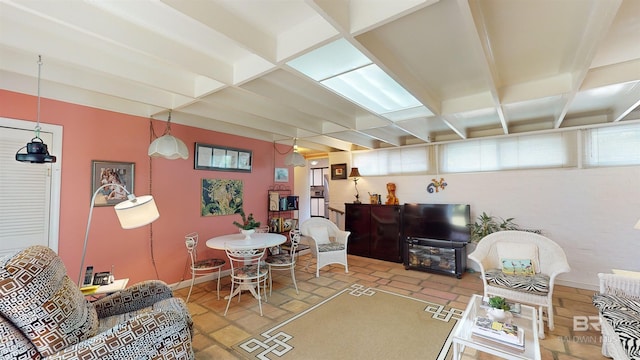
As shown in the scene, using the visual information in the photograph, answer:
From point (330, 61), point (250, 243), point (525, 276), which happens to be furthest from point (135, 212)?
point (525, 276)

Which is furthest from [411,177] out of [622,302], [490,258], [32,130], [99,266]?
[32,130]

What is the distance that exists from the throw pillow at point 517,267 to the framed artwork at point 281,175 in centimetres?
395

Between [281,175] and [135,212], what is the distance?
3492 millimetres

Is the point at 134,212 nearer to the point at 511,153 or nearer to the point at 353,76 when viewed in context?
the point at 353,76

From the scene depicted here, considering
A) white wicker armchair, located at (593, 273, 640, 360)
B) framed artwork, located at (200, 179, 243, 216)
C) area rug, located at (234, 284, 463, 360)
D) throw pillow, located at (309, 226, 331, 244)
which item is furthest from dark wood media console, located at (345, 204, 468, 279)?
framed artwork, located at (200, 179, 243, 216)

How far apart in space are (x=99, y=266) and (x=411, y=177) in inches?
200

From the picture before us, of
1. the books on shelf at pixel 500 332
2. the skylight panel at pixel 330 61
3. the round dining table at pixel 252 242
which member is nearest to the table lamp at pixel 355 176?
the round dining table at pixel 252 242

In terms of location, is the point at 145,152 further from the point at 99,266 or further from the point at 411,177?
the point at 411,177

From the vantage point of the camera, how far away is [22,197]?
2.60m

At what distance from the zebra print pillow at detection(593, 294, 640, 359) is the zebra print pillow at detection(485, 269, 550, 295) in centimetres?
40

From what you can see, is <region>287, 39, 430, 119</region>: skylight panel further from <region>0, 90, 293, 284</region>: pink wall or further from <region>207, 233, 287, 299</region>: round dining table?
<region>0, 90, 293, 284</region>: pink wall

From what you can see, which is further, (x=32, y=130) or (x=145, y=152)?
(x=145, y=152)

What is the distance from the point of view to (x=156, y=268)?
3566 millimetres

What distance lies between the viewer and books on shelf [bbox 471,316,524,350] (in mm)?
1799
